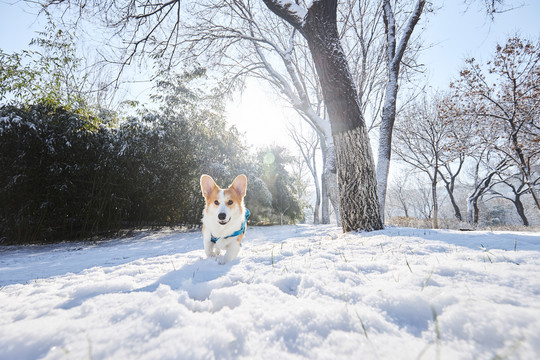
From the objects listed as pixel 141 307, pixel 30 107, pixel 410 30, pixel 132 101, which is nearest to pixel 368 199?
pixel 141 307

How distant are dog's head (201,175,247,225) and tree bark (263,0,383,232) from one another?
2099mm

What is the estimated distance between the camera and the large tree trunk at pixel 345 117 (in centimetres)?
392

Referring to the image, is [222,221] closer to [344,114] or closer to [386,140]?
[344,114]

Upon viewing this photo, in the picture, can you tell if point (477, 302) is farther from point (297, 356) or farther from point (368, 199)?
point (368, 199)

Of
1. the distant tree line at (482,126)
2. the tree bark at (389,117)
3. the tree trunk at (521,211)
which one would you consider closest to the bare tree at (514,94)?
the distant tree line at (482,126)

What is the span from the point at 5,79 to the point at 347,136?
801cm

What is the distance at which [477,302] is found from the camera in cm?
95

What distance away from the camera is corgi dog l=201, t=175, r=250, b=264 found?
8.61 ft

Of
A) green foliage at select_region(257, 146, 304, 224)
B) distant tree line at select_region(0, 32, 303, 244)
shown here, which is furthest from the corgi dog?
green foliage at select_region(257, 146, 304, 224)

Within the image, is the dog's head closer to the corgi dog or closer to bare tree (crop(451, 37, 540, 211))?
the corgi dog

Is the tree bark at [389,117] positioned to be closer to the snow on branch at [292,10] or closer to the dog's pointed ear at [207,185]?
the snow on branch at [292,10]

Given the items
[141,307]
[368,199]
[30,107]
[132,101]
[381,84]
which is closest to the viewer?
[141,307]

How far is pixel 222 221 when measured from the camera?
8.39 ft

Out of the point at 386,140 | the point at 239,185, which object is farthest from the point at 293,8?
the point at 386,140
